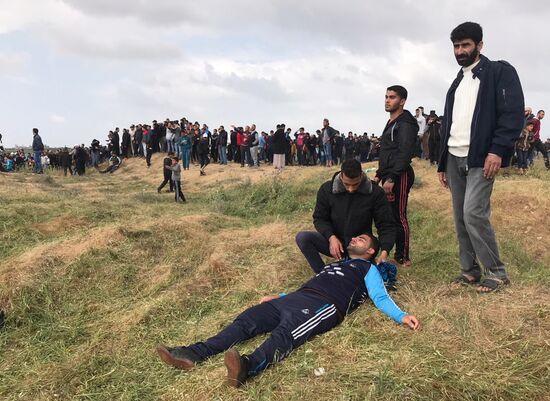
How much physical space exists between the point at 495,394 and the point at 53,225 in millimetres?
6912

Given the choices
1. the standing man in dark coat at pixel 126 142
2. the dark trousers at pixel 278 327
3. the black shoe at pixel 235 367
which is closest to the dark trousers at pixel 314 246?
the dark trousers at pixel 278 327

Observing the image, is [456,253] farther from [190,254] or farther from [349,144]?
[349,144]

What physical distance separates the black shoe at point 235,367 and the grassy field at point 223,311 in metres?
0.06

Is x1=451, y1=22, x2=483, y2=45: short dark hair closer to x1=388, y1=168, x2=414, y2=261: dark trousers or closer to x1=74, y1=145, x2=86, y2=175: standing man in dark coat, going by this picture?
x1=388, y1=168, x2=414, y2=261: dark trousers

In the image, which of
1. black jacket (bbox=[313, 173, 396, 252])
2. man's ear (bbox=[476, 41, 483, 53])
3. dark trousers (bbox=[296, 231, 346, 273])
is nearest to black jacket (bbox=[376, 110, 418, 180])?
black jacket (bbox=[313, 173, 396, 252])

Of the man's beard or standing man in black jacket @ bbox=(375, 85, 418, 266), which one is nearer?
the man's beard

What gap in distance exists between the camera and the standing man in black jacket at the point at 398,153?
192 inches

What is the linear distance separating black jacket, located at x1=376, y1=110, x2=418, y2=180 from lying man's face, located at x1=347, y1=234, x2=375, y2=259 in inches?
42.8

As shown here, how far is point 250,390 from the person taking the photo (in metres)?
2.81

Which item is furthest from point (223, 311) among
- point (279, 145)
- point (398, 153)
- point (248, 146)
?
point (248, 146)

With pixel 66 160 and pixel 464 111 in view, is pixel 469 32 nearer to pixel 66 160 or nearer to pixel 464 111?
pixel 464 111

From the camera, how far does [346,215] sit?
4410 mm

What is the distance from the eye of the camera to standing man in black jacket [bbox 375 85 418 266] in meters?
4.87

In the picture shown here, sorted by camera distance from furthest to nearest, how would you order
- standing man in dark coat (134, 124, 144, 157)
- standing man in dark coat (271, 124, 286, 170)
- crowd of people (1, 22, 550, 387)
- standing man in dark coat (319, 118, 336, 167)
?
standing man in dark coat (134, 124, 144, 157) → standing man in dark coat (319, 118, 336, 167) → standing man in dark coat (271, 124, 286, 170) → crowd of people (1, 22, 550, 387)
